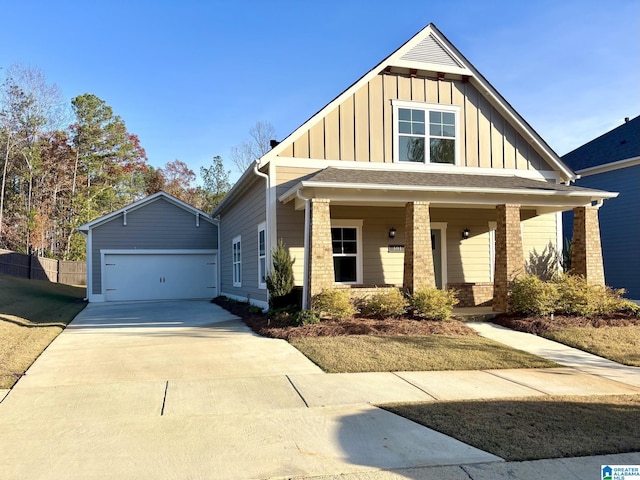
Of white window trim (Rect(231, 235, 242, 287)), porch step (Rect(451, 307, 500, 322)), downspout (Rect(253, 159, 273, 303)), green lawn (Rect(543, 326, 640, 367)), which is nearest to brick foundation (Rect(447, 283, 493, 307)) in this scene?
porch step (Rect(451, 307, 500, 322))

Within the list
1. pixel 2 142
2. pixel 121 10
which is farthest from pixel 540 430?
pixel 2 142

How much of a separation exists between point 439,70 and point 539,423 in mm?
10536

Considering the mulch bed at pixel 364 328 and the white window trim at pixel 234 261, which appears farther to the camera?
the white window trim at pixel 234 261

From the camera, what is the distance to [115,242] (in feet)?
68.0

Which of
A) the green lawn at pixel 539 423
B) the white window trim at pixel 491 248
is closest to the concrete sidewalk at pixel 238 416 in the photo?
the green lawn at pixel 539 423

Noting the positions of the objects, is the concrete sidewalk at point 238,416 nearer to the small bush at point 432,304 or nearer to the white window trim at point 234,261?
the small bush at point 432,304

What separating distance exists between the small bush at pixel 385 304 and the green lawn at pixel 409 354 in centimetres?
129

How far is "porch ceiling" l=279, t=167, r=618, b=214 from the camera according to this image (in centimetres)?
1067

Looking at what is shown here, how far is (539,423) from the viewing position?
4891mm

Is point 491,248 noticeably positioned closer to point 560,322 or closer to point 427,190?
point 560,322

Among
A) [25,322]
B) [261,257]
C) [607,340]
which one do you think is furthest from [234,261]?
[607,340]

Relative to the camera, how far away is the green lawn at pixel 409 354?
294 inches

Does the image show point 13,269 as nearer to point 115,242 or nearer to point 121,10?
point 115,242

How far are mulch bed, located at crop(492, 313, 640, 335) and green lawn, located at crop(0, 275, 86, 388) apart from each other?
30.1 ft
